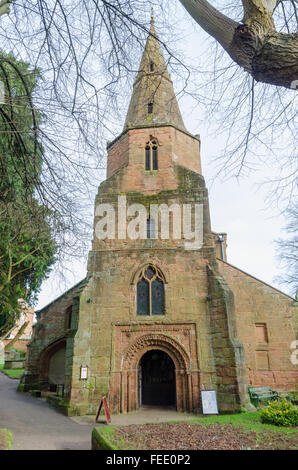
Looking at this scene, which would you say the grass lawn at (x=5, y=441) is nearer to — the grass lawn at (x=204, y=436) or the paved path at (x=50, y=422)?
the grass lawn at (x=204, y=436)

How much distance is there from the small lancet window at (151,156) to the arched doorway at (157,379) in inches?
358

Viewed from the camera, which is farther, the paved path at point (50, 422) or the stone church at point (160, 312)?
the stone church at point (160, 312)

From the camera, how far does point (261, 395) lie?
13352mm

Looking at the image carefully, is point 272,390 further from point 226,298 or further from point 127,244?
point 127,244

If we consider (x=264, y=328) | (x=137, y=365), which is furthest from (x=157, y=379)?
(x=264, y=328)

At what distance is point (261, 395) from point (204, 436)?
26.3ft

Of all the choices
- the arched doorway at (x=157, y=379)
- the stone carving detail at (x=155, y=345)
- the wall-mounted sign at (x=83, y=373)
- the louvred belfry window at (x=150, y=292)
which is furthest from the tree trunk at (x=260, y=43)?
the arched doorway at (x=157, y=379)

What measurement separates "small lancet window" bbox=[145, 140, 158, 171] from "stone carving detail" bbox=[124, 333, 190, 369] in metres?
8.42

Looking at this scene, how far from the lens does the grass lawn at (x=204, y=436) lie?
19.5 ft

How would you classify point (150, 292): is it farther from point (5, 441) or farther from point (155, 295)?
point (5, 441)

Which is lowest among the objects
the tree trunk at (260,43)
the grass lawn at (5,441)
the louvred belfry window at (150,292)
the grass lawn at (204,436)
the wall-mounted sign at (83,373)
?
the grass lawn at (204,436)

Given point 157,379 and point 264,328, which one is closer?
point 157,379

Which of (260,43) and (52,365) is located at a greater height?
(260,43)
